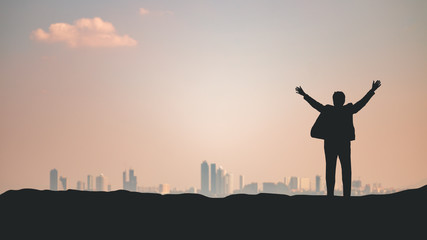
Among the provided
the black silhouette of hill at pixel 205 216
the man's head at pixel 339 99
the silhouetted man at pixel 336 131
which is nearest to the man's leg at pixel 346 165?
the silhouetted man at pixel 336 131

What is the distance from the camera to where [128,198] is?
13.3m

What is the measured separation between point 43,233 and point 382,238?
6.89 metres

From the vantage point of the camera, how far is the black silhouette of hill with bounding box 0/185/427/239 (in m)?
11.9

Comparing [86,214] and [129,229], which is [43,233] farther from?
[129,229]

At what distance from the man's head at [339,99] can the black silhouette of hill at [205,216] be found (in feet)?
7.57

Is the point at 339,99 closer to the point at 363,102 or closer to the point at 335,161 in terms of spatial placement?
the point at 363,102

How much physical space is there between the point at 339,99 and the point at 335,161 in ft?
4.96

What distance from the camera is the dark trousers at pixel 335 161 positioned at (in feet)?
46.3

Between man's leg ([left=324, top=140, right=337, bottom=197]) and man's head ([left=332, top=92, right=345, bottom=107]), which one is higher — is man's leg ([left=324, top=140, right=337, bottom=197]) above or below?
below

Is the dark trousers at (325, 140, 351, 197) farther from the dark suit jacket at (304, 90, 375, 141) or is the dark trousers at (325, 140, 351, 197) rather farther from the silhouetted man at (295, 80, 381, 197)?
the dark suit jacket at (304, 90, 375, 141)

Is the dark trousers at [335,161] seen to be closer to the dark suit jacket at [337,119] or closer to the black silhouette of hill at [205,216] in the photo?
the dark suit jacket at [337,119]

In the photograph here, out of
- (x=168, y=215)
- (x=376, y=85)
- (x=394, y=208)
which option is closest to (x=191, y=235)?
(x=168, y=215)

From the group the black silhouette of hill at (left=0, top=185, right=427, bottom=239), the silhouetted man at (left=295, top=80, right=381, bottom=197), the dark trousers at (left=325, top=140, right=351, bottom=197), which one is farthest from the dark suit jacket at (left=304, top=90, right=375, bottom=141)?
the black silhouette of hill at (left=0, top=185, right=427, bottom=239)

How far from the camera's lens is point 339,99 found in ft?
46.6
